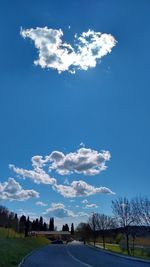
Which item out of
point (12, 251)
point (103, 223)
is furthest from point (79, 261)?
point (103, 223)

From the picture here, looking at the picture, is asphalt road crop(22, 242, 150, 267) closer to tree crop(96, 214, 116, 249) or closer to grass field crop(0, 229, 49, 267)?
grass field crop(0, 229, 49, 267)

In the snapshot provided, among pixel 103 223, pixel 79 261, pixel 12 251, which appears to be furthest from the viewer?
pixel 103 223

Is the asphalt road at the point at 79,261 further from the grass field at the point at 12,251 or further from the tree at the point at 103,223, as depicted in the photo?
the tree at the point at 103,223

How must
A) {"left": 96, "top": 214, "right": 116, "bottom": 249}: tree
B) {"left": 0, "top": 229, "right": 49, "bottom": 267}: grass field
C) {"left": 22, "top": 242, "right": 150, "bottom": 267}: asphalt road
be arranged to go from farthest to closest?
{"left": 96, "top": 214, "right": 116, "bottom": 249}: tree → {"left": 22, "top": 242, "right": 150, "bottom": 267}: asphalt road → {"left": 0, "top": 229, "right": 49, "bottom": 267}: grass field

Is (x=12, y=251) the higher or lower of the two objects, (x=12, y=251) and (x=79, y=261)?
the higher

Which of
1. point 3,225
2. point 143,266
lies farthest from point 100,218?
point 143,266

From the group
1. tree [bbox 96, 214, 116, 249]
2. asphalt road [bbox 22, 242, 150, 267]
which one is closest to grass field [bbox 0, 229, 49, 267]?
asphalt road [bbox 22, 242, 150, 267]

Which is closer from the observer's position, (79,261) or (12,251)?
(79,261)

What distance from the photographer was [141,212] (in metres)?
48.2

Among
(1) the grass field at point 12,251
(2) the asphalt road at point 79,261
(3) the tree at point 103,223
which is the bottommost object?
A: (2) the asphalt road at point 79,261

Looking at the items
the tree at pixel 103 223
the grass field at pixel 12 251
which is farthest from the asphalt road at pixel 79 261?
the tree at pixel 103 223

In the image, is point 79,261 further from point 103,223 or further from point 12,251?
point 103,223

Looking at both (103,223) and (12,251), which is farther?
(103,223)

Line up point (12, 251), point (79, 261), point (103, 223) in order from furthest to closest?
1. point (103, 223)
2. point (12, 251)
3. point (79, 261)
